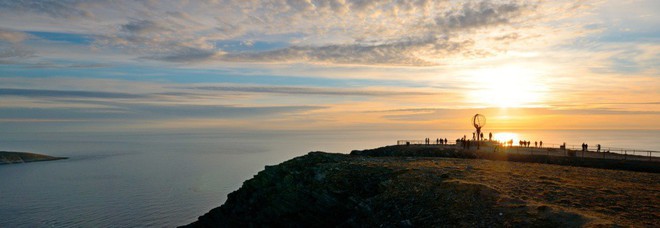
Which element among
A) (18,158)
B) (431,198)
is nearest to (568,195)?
(431,198)

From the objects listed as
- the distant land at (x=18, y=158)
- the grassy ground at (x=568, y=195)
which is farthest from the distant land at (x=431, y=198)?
the distant land at (x=18, y=158)

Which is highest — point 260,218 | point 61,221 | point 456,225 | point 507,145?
point 507,145

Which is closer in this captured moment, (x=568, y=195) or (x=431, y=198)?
(x=568, y=195)

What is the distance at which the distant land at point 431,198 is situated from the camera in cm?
1811

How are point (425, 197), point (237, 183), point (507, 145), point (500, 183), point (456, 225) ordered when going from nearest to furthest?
point (456, 225) < point (425, 197) < point (500, 183) < point (507, 145) < point (237, 183)

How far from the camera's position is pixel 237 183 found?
9012 cm

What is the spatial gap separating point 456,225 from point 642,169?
32.4 metres

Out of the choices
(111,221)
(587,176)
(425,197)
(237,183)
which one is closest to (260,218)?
(425,197)

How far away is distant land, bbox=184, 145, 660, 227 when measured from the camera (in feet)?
59.4

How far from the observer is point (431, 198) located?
22359mm

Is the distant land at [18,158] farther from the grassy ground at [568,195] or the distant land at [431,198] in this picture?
the grassy ground at [568,195]

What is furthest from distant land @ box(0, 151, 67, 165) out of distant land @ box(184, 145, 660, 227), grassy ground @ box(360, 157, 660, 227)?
grassy ground @ box(360, 157, 660, 227)

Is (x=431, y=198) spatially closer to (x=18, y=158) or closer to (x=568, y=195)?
(x=568, y=195)

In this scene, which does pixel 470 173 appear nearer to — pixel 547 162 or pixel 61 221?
pixel 547 162
